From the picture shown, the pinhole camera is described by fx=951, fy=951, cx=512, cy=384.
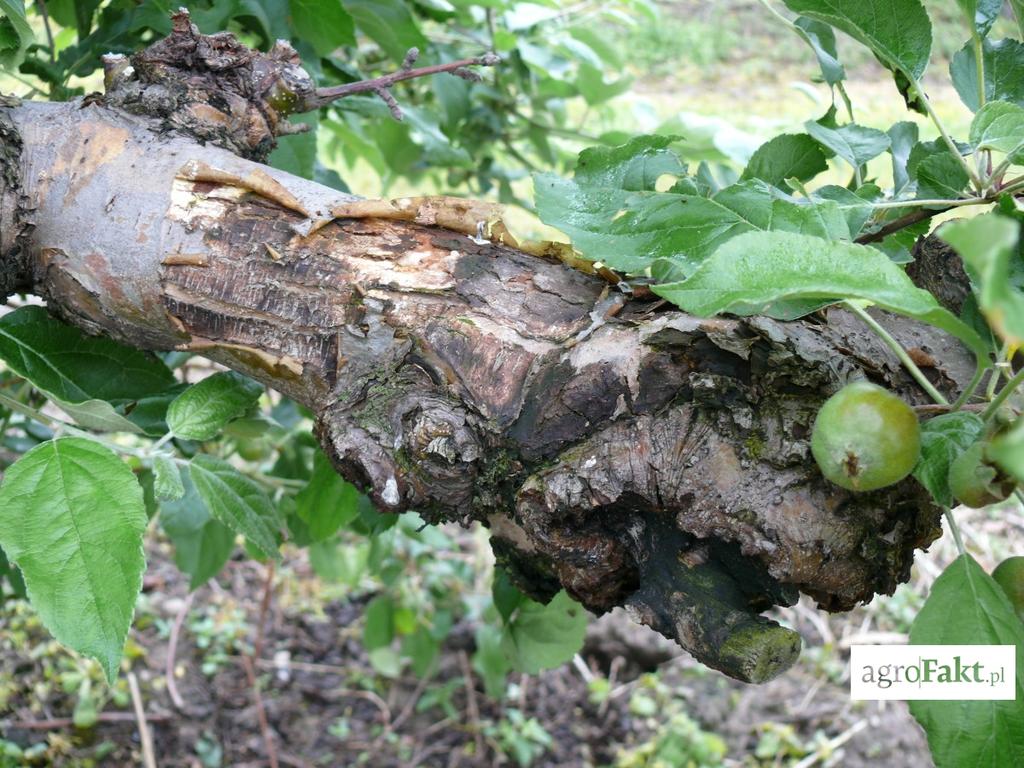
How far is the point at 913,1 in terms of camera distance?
859mm

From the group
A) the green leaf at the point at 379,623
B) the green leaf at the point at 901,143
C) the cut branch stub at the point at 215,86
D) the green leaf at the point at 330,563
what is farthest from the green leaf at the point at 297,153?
the green leaf at the point at 379,623

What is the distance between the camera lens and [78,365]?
1013 mm

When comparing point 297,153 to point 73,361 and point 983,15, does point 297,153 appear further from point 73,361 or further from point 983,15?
point 983,15

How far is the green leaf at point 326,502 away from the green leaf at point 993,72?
0.80 meters

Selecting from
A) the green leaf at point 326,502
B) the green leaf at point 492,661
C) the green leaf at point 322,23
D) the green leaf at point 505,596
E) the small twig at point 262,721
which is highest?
the green leaf at point 322,23

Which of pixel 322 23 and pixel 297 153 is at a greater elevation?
pixel 322 23

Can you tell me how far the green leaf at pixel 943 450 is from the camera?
2.19 ft

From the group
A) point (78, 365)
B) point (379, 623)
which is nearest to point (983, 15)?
point (78, 365)

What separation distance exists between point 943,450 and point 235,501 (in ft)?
2.25

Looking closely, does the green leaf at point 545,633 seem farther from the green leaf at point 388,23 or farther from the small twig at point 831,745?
the small twig at point 831,745

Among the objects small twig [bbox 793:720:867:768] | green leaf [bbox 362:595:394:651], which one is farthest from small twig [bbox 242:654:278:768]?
small twig [bbox 793:720:867:768]

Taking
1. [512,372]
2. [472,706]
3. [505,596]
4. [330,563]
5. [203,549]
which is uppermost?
[512,372]

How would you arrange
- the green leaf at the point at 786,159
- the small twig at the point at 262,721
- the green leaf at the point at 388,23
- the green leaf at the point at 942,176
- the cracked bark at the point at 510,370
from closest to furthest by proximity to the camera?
the cracked bark at the point at 510,370, the green leaf at the point at 942,176, the green leaf at the point at 786,159, the green leaf at the point at 388,23, the small twig at the point at 262,721

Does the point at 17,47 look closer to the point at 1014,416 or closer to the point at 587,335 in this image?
the point at 587,335
